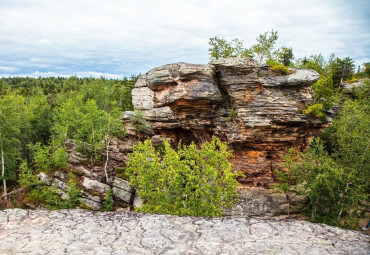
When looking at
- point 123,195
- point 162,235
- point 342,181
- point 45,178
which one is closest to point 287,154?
point 342,181

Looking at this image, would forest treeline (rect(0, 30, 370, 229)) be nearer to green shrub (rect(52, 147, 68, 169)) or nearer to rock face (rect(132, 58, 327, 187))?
green shrub (rect(52, 147, 68, 169))

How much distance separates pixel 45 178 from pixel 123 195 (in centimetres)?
806

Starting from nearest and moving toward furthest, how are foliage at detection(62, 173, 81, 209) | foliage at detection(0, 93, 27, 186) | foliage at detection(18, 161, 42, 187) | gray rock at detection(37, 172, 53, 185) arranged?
foliage at detection(62, 173, 81, 209)
foliage at detection(18, 161, 42, 187)
gray rock at detection(37, 172, 53, 185)
foliage at detection(0, 93, 27, 186)

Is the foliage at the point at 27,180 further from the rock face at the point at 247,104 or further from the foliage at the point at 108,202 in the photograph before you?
the rock face at the point at 247,104

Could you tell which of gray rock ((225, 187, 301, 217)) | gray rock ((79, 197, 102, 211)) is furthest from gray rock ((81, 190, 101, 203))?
gray rock ((225, 187, 301, 217))

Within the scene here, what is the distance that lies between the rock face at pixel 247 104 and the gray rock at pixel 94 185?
10048 millimetres

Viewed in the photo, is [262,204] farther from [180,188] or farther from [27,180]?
[27,180]

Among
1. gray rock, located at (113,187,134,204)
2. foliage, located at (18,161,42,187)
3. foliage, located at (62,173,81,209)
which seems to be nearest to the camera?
foliage, located at (62,173,81,209)

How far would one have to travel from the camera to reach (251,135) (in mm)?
24984

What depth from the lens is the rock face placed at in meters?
24.0

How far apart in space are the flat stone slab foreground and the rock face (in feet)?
61.3

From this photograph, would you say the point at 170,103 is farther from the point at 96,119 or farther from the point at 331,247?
the point at 331,247

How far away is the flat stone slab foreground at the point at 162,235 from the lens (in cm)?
532

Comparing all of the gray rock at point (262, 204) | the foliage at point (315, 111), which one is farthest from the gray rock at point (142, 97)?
the foliage at point (315, 111)
